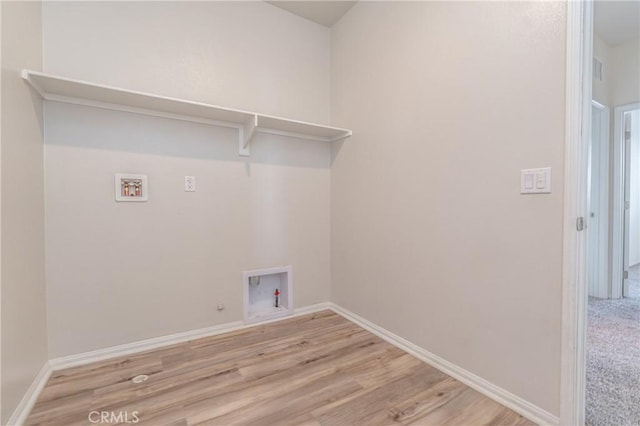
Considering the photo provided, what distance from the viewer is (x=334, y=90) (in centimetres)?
274

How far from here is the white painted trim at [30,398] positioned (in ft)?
4.27

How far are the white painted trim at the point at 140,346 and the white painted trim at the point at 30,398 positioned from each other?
0.08m

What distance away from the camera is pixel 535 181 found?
1.36m

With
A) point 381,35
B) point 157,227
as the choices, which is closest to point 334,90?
point 381,35

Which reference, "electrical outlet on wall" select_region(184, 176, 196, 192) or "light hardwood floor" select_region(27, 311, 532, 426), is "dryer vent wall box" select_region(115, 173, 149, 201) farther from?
"light hardwood floor" select_region(27, 311, 532, 426)

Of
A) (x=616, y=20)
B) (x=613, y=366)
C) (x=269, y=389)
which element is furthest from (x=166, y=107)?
(x=616, y=20)

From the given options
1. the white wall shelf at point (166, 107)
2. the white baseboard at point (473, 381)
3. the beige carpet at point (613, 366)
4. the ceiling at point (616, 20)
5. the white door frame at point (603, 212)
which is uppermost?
the ceiling at point (616, 20)

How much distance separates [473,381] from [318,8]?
299 centimetres

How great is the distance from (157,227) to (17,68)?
1.07m

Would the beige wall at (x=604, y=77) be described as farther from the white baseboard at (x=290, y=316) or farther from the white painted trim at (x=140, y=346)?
the white painted trim at (x=140, y=346)

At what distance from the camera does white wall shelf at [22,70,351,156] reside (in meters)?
1.58

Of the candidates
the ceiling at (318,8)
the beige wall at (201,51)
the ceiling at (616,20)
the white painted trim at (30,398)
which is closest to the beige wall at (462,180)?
the ceiling at (318,8)

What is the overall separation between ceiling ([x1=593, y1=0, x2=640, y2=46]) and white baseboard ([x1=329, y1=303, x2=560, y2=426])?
3.07 m

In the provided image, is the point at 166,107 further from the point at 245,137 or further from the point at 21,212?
the point at 21,212
